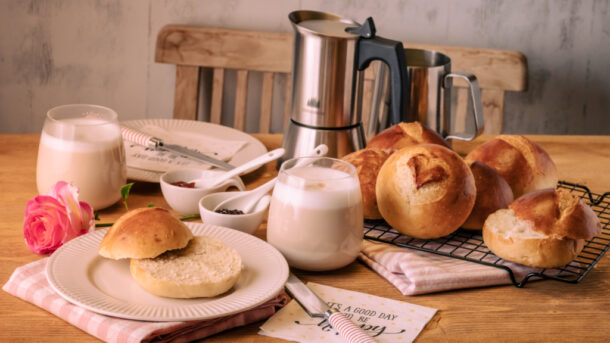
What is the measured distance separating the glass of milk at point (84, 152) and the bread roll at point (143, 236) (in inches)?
9.1

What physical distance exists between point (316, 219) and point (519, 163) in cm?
44

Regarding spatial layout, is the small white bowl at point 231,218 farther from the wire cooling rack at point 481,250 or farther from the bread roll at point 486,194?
the bread roll at point 486,194

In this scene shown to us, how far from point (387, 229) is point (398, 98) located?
11.1 inches

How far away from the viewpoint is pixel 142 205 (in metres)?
1.18

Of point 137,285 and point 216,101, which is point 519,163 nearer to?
point 137,285

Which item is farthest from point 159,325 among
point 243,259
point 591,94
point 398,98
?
point 591,94

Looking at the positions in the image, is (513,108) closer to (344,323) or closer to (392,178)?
(392,178)

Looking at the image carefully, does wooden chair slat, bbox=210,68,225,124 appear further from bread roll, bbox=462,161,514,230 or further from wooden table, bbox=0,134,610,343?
bread roll, bbox=462,161,514,230

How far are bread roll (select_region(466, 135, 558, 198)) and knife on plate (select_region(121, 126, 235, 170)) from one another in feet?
1.52

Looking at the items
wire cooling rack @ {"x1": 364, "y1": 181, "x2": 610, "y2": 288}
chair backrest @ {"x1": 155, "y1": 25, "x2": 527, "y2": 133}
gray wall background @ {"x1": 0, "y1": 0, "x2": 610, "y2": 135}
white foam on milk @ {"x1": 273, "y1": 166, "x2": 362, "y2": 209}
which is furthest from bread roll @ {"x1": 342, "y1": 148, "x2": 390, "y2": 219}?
gray wall background @ {"x1": 0, "y1": 0, "x2": 610, "y2": 135}

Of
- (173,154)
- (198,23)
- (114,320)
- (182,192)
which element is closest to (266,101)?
(198,23)

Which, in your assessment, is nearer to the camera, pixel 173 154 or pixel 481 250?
pixel 481 250

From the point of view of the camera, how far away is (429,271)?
933 millimetres

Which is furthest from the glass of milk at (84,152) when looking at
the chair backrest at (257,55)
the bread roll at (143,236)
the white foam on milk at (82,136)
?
the chair backrest at (257,55)
